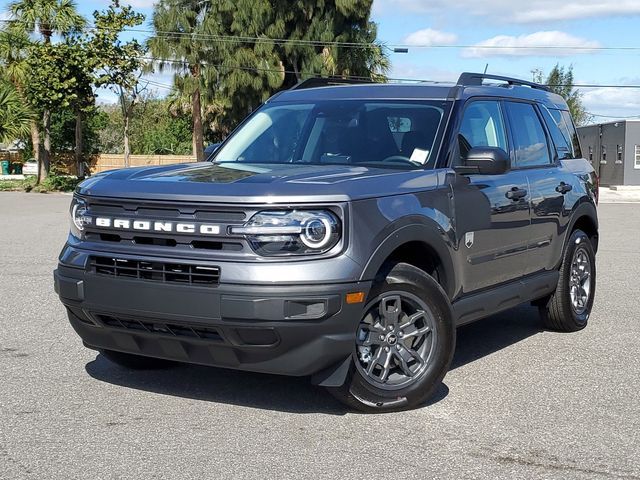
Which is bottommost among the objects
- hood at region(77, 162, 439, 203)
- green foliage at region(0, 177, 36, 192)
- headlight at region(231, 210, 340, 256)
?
green foliage at region(0, 177, 36, 192)

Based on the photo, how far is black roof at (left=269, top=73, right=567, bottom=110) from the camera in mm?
6520

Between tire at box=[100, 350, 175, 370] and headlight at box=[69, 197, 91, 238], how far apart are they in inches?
36.3

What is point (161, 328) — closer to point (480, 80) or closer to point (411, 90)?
point (411, 90)

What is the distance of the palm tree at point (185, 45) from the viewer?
45.9m

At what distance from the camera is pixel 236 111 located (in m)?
Answer: 47.4

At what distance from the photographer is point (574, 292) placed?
315 inches

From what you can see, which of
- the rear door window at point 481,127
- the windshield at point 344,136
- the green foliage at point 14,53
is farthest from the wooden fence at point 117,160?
the rear door window at point 481,127

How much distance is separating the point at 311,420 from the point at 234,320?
811 mm

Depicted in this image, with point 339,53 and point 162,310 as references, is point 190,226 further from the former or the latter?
point 339,53

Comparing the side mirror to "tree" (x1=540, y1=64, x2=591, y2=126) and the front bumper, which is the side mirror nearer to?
the front bumper

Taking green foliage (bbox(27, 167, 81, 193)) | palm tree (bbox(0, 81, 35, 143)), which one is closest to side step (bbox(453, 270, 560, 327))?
palm tree (bbox(0, 81, 35, 143))

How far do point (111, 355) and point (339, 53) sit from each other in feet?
135

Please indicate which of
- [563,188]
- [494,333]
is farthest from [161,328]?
[563,188]

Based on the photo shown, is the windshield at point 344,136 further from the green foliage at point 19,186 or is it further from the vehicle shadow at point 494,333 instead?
the green foliage at point 19,186
